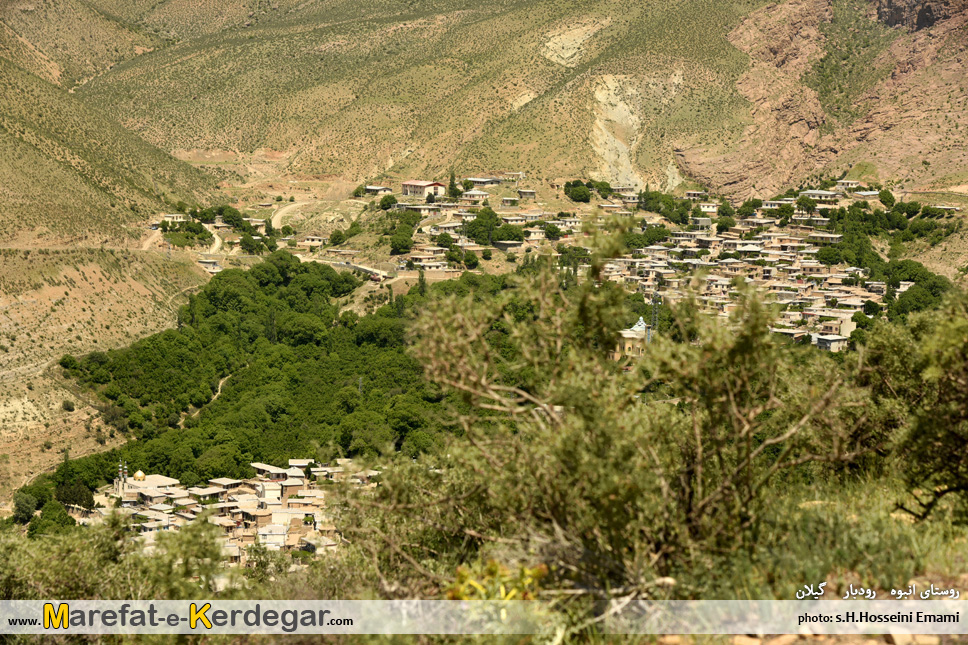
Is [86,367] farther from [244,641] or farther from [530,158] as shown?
[530,158]

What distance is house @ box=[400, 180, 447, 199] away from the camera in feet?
245

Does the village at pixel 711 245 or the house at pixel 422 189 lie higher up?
the house at pixel 422 189

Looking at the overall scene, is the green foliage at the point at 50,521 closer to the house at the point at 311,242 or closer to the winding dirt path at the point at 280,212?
the house at the point at 311,242

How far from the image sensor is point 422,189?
7525 centimetres

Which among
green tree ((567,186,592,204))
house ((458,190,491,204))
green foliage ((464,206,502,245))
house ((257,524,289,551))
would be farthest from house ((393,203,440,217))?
house ((257,524,289,551))

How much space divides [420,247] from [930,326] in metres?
50.7

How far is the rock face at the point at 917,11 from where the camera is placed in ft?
309

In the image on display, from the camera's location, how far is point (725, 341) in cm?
816

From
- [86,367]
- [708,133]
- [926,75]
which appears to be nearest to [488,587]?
[86,367]

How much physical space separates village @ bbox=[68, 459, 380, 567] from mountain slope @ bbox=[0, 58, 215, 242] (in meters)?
21.3

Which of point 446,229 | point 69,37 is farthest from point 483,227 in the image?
point 69,37

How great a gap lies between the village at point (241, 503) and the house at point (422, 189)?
1506 inches

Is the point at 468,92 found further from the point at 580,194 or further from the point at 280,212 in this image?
the point at 280,212

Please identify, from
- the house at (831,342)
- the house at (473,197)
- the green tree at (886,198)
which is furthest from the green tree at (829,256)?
the house at (473,197)
